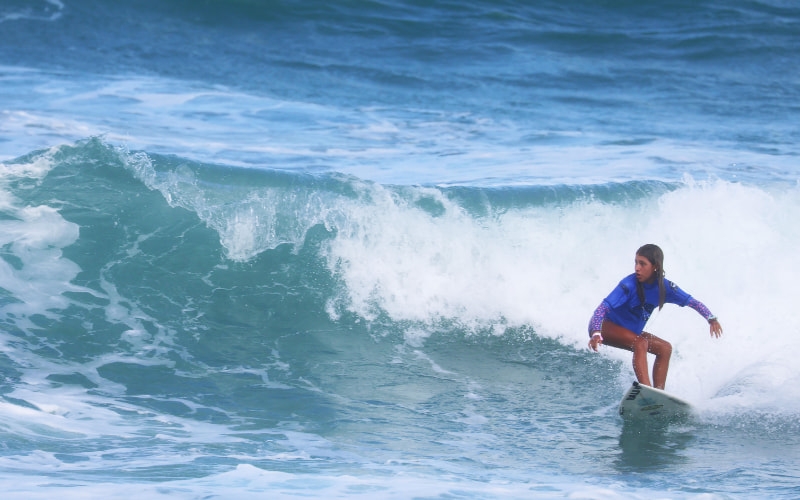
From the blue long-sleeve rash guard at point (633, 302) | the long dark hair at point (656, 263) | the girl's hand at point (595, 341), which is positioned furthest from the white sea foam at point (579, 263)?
the girl's hand at point (595, 341)

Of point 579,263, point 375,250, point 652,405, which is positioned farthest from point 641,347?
point 375,250

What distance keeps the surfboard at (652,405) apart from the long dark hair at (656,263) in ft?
1.89

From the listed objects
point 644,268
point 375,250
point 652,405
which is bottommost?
point 652,405

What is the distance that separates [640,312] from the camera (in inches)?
263

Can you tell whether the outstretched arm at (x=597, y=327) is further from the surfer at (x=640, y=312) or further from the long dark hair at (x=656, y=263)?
the long dark hair at (x=656, y=263)

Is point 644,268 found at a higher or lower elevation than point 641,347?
higher

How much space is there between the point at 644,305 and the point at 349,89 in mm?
10223

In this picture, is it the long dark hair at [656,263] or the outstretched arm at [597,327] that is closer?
the outstretched arm at [597,327]

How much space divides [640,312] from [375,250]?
3.58 metres

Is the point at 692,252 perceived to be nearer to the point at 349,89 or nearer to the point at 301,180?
the point at 301,180

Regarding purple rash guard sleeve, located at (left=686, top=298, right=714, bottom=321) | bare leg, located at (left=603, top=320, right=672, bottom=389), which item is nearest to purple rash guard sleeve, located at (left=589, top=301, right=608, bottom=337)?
bare leg, located at (left=603, top=320, right=672, bottom=389)

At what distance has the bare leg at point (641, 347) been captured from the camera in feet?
21.6

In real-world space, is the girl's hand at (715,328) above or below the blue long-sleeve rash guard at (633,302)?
below

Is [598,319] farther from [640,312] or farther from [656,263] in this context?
[656,263]
